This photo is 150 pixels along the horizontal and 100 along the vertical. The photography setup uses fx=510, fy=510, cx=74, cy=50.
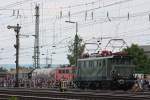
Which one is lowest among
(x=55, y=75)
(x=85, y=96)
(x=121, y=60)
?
(x=85, y=96)

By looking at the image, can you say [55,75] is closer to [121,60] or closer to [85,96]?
[121,60]

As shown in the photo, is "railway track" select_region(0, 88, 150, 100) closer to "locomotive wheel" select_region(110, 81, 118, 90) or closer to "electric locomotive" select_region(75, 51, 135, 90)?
"locomotive wheel" select_region(110, 81, 118, 90)

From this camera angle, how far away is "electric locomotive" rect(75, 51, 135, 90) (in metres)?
44.3

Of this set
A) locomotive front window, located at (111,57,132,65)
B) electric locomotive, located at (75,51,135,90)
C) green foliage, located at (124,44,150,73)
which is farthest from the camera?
green foliage, located at (124,44,150,73)

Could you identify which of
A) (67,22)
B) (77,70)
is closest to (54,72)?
(67,22)

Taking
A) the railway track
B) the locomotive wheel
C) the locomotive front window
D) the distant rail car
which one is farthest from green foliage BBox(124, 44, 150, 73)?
the railway track

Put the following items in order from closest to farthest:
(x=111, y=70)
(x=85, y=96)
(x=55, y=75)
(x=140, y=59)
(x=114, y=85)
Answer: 1. (x=85, y=96)
2. (x=114, y=85)
3. (x=111, y=70)
4. (x=55, y=75)
5. (x=140, y=59)

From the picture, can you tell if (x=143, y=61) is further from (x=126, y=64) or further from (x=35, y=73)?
(x=126, y=64)

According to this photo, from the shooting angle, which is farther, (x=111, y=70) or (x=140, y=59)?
(x=140, y=59)

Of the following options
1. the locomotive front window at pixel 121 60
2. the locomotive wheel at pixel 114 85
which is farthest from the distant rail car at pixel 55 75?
the locomotive front window at pixel 121 60

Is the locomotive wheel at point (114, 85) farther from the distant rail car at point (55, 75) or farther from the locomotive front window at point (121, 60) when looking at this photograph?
the distant rail car at point (55, 75)

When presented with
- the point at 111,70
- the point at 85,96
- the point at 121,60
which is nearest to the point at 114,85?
the point at 111,70

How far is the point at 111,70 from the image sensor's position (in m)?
44.7

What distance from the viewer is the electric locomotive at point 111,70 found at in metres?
44.3
